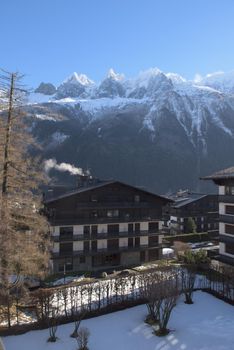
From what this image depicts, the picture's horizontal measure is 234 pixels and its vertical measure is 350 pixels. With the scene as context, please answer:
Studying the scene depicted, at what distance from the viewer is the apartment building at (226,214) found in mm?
41562

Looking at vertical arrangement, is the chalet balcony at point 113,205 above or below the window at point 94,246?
above

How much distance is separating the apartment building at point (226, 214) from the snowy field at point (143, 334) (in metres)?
12.9

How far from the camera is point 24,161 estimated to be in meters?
25.2

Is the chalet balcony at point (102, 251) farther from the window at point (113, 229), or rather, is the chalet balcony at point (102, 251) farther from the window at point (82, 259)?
the window at point (113, 229)

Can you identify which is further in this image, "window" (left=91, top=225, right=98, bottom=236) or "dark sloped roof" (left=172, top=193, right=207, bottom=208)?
"dark sloped roof" (left=172, top=193, right=207, bottom=208)

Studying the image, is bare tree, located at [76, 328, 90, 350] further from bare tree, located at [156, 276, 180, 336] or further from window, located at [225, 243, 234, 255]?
window, located at [225, 243, 234, 255]

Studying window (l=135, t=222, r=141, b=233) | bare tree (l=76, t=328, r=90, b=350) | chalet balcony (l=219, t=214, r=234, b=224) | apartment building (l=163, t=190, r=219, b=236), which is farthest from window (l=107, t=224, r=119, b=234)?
bare tree (l=76, t=328, r=90, b=350)

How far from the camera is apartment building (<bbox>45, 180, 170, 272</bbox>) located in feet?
175

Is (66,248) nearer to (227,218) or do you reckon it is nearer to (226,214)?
(226,214)

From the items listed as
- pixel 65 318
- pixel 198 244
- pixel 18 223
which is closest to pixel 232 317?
pixel 65 318

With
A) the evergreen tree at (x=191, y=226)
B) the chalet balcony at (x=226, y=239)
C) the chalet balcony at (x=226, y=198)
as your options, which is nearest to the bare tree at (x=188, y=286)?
the chalet balcony at (x=226, y=239)

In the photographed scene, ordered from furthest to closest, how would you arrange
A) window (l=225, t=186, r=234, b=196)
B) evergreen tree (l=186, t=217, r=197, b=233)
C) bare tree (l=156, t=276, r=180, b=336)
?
evergreen tree (l=186, t=217, r=197, b=233) < window (l=225, t=186, r=234, b=196) < bare tree (l=156, t=276, r=180, b=336)

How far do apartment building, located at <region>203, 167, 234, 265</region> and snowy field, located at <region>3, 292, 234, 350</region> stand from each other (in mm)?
12884

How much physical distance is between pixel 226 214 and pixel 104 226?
19816mm
